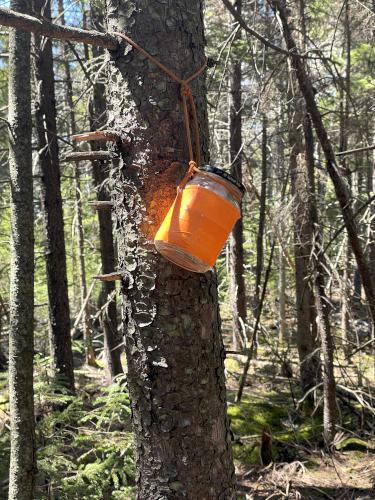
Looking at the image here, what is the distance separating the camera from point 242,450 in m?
6.22

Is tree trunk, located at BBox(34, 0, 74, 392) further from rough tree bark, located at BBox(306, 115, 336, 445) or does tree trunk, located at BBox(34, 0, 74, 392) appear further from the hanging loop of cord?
the hanging loop of cord

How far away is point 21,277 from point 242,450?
403 cm

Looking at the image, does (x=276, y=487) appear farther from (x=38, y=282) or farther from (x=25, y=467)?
(x=38, y=282)

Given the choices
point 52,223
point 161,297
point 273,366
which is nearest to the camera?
point 161,297

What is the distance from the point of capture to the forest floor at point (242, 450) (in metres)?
4.25

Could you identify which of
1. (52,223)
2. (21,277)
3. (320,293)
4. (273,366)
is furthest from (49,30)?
(273,366)

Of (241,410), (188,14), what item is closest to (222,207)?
(188,14)

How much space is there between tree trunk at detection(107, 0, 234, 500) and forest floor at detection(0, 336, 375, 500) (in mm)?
2639

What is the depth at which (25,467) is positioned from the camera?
3.53 metres

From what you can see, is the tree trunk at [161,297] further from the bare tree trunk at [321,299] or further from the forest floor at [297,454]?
the bare tree trunk at [321,299]

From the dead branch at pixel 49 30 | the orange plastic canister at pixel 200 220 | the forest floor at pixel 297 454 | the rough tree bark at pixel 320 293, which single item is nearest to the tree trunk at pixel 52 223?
the forest floor at pixel 297 454

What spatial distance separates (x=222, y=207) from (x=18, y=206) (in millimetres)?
2407

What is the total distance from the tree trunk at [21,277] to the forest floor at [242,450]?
63 centimetres

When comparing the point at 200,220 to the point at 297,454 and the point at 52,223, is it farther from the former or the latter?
the point at 52,223
